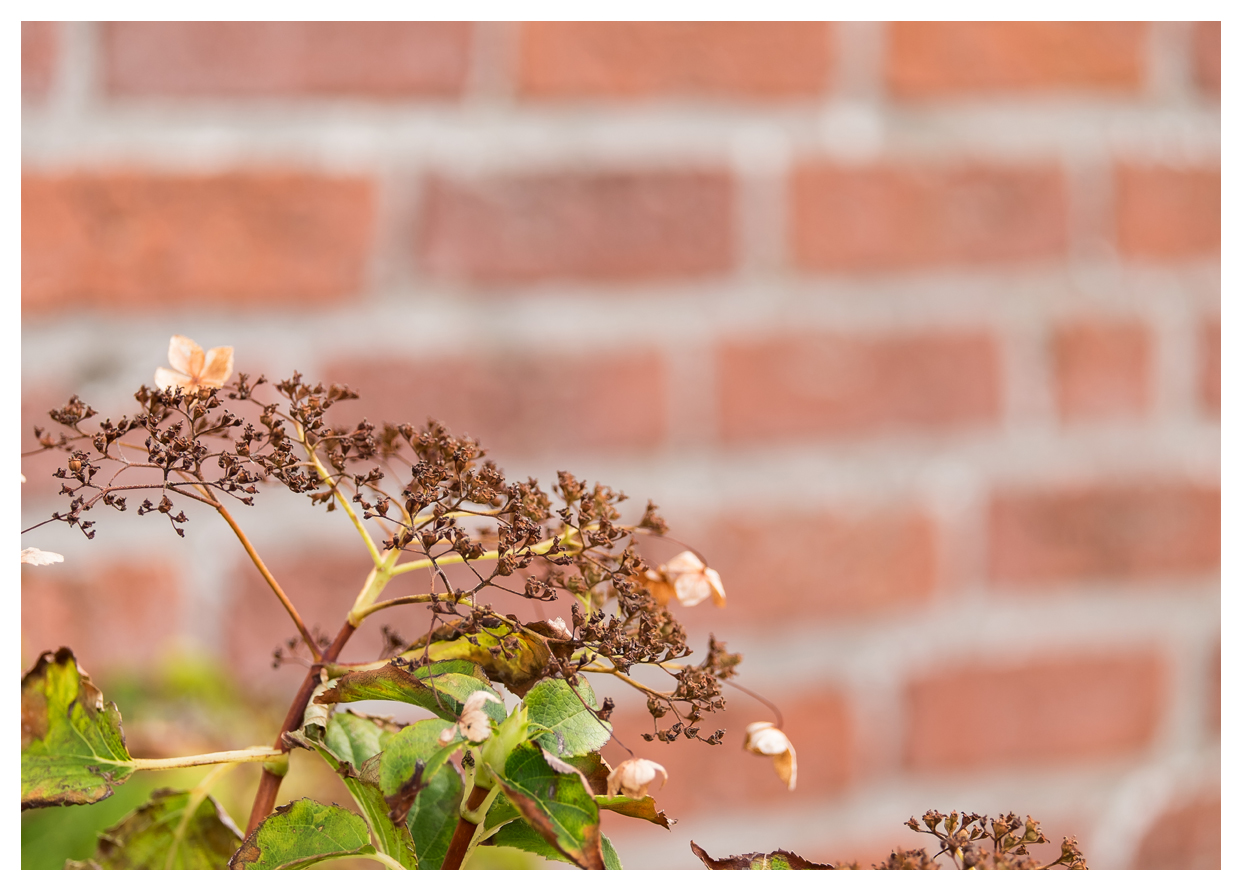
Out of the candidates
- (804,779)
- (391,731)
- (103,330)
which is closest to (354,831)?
(391,731)

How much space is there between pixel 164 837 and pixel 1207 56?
0.71 metres

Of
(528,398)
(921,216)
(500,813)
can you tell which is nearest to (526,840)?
(500,813)

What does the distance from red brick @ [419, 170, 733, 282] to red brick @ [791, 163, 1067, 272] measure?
53 millimetres

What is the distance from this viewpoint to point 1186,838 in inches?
28.0

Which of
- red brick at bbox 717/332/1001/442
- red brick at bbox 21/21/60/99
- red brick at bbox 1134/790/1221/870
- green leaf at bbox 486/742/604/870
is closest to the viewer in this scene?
green leaf at bbox 486/742/604/870

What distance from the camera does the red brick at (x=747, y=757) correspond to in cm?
60

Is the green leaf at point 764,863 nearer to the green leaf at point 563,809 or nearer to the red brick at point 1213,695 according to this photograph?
the green leaf at point 563,809

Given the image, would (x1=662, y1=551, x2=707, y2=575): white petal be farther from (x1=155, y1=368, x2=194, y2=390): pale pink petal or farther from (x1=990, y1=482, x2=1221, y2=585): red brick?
(x1=990, y1=482, x2=1221, y2=585): red brick

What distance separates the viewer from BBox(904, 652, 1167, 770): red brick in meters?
0.65

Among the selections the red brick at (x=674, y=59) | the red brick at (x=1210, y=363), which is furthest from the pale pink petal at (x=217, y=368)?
the red brick at (x=1210, y=363)

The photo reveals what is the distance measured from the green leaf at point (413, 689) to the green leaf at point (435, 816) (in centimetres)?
2

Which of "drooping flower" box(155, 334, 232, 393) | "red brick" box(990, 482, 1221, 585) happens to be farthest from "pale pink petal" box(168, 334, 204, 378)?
"red brick" box(990, 482, 1221, 585)

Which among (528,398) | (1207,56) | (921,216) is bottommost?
(528,398)

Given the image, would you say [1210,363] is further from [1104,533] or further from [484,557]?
[484,557]
